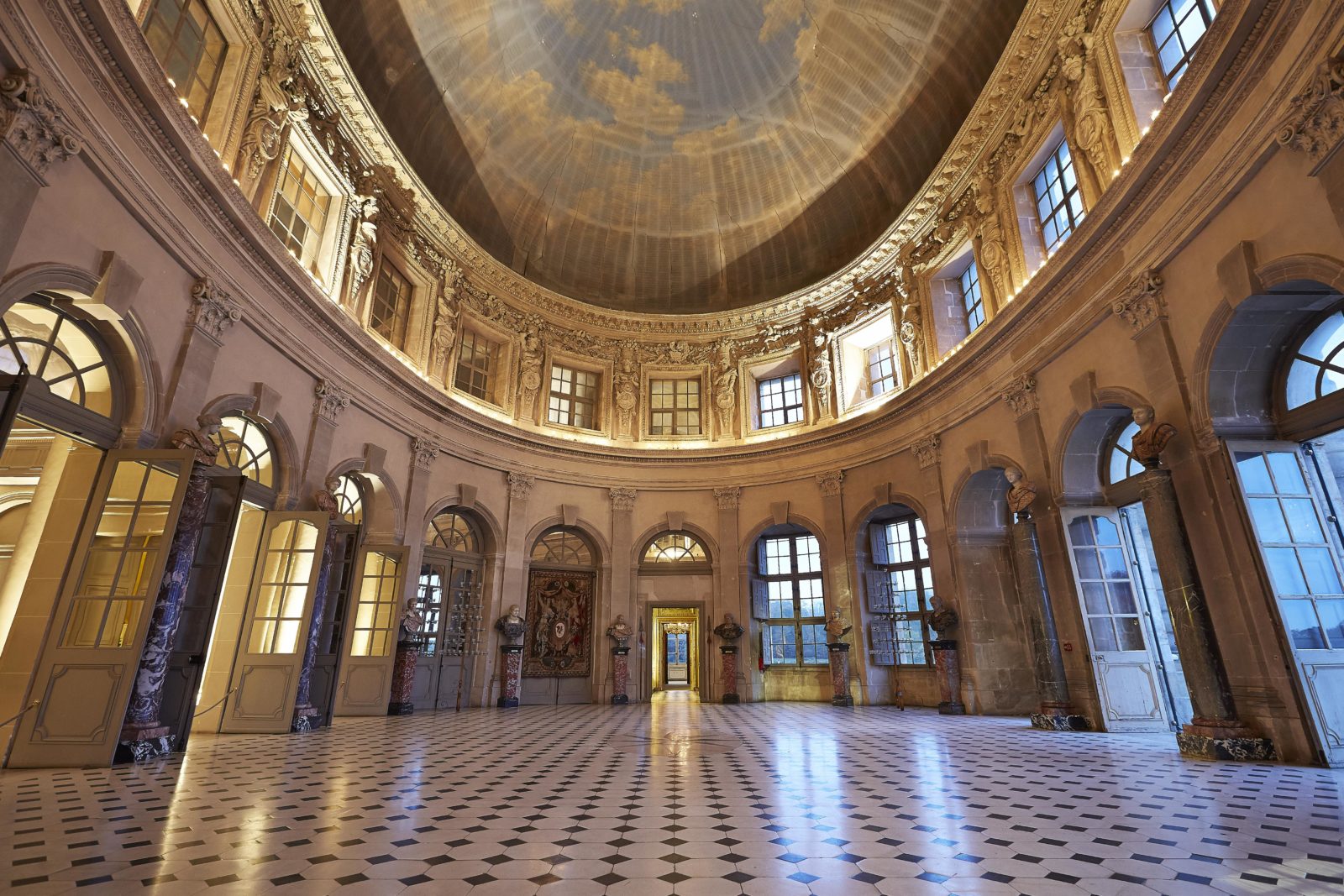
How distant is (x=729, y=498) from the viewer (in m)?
16.5

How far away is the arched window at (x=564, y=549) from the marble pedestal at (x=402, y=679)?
4.12 m

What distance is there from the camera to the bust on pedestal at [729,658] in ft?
49.3

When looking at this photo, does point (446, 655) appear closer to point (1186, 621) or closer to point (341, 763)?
point (341, 763)

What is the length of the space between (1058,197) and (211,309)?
12.5m

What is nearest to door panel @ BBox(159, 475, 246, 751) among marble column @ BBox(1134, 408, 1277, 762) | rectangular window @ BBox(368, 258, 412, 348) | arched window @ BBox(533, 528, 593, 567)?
rectangular window @ BBox(368, 258, 412, 348)

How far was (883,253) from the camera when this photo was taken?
15.1m

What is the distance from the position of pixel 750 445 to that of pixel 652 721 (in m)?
7.71

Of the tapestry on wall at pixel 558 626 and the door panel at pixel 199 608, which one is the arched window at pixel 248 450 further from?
the tapestry on wall at pixel 558 626

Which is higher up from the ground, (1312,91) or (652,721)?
(1312,91)

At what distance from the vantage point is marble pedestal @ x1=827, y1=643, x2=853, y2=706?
45.6ft

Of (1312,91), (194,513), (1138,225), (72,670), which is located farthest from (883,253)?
(72,670)

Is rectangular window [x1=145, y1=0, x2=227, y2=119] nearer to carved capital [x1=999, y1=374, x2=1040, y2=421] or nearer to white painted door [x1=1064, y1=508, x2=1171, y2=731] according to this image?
carved capital [x1=999, y1=374, x2=1040, y2=421]

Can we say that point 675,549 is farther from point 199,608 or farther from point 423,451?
point 199,608

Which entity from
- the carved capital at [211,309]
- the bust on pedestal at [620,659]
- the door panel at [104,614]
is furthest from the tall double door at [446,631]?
the door panel at [104,614]
